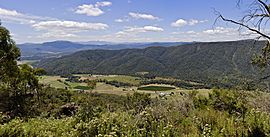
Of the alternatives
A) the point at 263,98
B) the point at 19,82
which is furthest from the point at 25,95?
the point at 263,98

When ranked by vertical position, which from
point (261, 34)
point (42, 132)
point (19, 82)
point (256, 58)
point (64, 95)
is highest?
point (261, 34)

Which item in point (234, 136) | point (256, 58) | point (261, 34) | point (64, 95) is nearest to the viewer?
point (234, 136)

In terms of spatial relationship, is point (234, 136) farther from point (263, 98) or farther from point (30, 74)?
point (30, 74)

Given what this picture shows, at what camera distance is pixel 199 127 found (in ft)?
27.3

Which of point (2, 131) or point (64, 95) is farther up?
point (2, 131)

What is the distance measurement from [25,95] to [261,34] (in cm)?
3877

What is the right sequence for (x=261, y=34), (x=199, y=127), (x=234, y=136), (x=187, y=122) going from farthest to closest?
(x=261, y=34) → (x=187, y=122) → (x=199, y=127) → (x=234, y=136)

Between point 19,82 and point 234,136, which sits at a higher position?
point 234,136

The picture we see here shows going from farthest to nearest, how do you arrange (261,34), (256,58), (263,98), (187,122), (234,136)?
(263,98)
(256,58)
(261,34)
(187,122)
(234,136)

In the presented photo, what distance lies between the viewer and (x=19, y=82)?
41.0 m

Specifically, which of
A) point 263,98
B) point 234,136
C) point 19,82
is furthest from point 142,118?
point 19,82

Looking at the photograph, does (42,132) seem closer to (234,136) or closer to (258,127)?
(234,136)

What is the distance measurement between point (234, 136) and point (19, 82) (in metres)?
37.6

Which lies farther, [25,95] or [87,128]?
[25,95]
